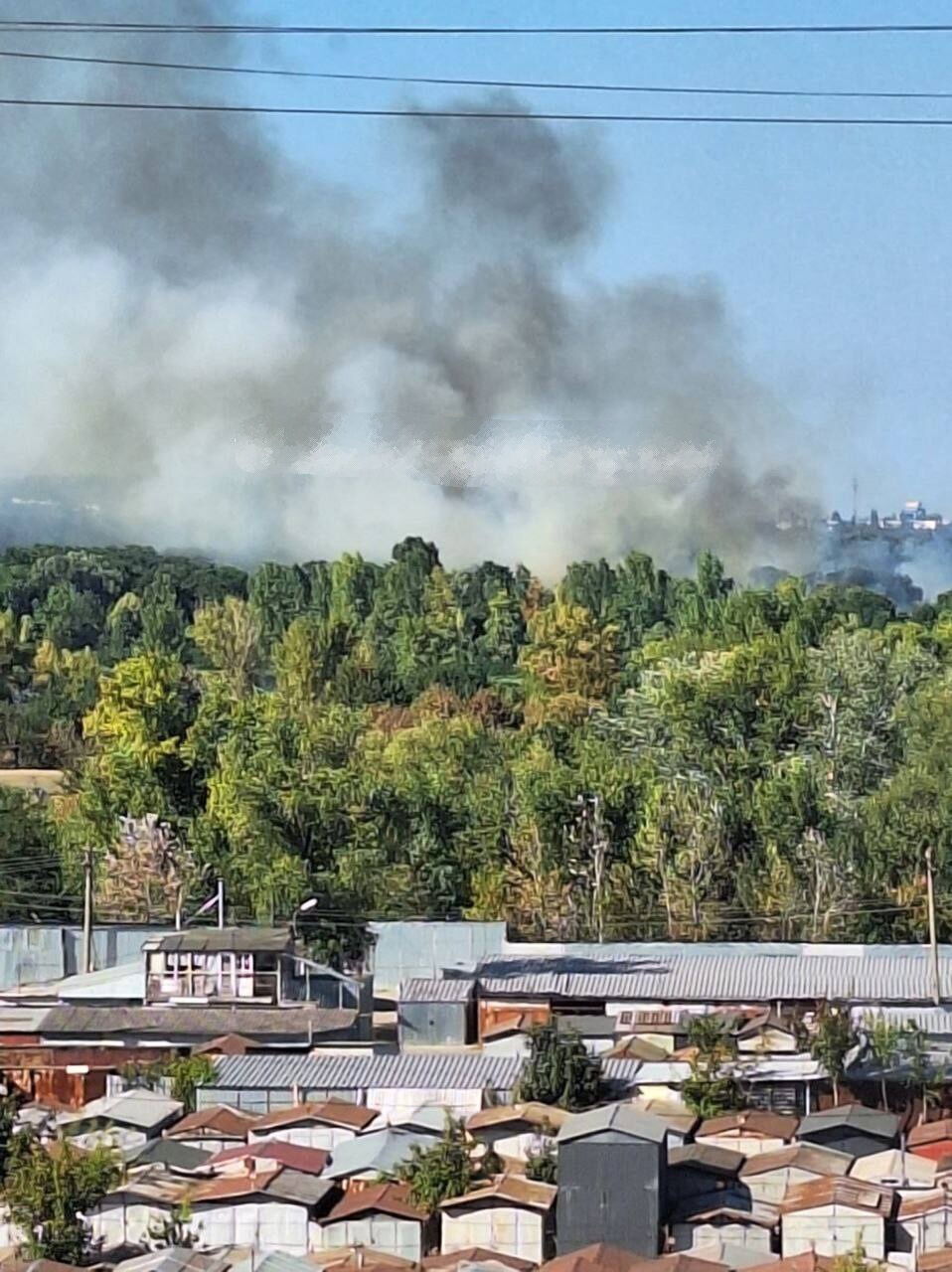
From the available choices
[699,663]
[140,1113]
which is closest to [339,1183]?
[140,1113]

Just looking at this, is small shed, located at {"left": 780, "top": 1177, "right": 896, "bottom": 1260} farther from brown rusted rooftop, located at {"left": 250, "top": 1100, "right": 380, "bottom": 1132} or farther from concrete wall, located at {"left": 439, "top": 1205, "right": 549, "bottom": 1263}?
brown rusted rooftop, located at {"left": 250, "top": 1100, "right": 380, "bottom": 1132}

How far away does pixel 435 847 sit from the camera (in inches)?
453

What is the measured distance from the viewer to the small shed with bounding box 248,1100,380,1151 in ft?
20.8

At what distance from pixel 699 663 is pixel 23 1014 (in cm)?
615

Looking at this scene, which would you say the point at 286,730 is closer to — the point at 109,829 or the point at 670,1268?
the point at 109,829

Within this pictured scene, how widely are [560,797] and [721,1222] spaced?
18.7 feet

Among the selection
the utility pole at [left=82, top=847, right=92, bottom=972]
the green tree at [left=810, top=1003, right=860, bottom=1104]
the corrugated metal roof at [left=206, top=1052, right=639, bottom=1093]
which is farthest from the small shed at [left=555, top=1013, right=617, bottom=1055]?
the utility pole at [left=82, top=847, right=92, bottom=972]

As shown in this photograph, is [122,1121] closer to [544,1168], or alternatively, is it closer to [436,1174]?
[436,1174]

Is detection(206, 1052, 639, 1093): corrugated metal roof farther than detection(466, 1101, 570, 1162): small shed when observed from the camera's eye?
Yes

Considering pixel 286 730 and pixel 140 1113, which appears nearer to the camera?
pixel 140 1113

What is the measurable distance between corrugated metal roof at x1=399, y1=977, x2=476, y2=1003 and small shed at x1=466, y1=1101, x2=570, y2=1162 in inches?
73.0

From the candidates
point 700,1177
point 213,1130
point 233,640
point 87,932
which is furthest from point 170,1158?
point 233,640

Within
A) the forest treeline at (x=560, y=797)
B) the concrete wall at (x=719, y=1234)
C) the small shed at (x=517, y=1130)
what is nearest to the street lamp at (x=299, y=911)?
the forest treeline at (x=560, y=797)

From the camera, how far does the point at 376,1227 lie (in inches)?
219
